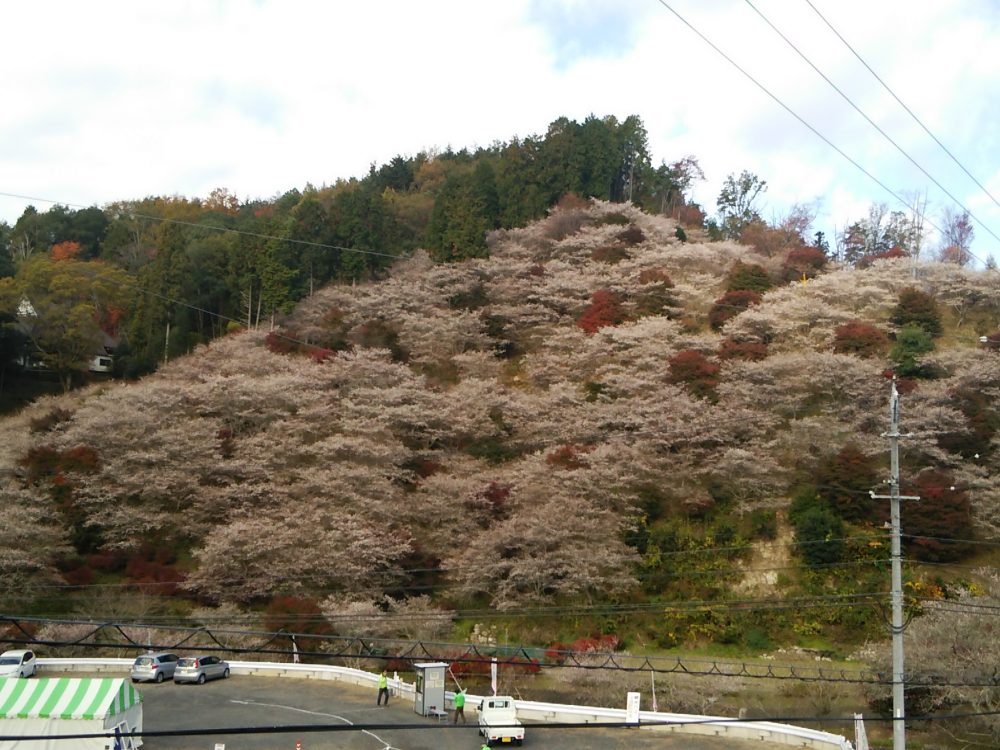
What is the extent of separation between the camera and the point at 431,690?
832 inches

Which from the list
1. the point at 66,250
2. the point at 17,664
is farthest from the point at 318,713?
the point at 66,250

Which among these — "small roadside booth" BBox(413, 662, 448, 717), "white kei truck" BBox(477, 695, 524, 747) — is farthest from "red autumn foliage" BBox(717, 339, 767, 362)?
"white kei truck" BBox(477, 695, 524, 747)

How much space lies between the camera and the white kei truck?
18969mm

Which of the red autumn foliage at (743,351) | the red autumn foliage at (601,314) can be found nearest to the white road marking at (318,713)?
the red autumn foliage at (743,351)

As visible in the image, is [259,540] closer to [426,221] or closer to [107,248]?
[426,221]

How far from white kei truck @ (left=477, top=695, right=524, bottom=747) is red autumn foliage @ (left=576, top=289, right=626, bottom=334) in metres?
25.2

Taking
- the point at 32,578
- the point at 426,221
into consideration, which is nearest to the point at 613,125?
the point at 426,221

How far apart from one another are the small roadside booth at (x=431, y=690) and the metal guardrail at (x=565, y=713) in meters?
0.95

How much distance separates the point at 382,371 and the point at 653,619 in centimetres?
1737

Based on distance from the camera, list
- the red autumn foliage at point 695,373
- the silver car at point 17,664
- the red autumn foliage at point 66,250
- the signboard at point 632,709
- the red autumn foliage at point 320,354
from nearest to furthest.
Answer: the signboard at point 632,709, the silver car at point 17,664, the red autumn foliage at point 695,373, the red autumn foliage at point 320,354, the red autumn foliage at point 66,250

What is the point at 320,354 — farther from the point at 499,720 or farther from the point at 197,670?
the point at 499,720

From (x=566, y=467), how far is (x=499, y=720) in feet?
47.7

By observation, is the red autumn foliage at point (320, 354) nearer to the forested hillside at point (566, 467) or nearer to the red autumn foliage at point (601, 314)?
the forested hillside at point (566, 467)

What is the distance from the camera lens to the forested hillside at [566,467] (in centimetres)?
2942
